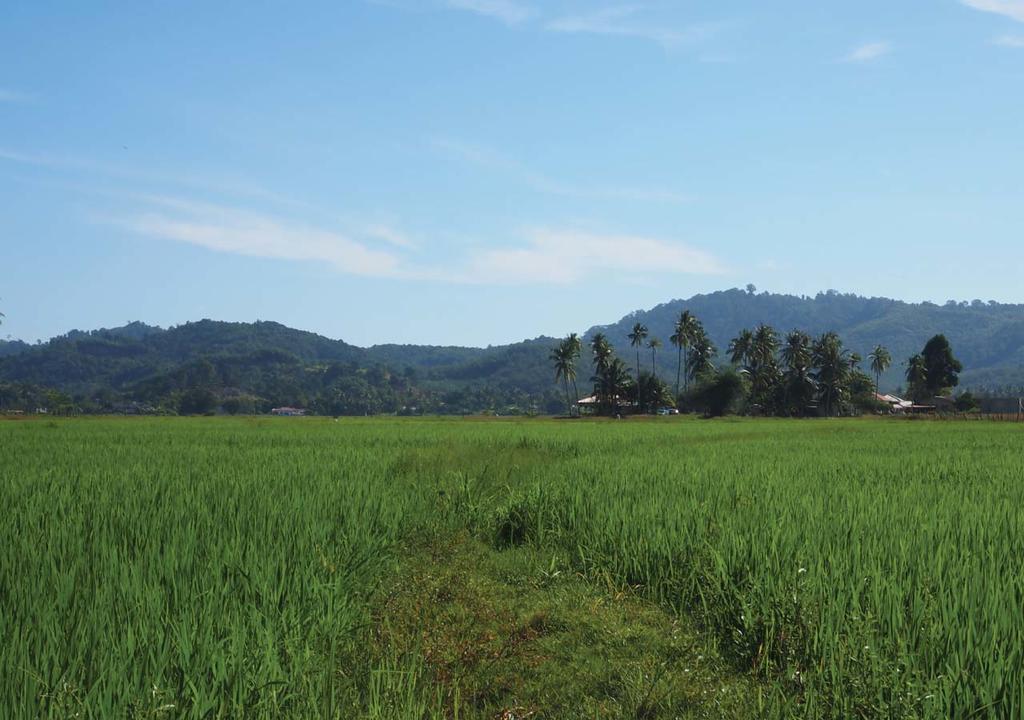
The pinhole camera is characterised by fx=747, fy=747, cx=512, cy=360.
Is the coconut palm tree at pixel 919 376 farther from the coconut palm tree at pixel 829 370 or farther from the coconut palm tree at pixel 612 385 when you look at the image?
the coconut palm tree at pixel 612 385

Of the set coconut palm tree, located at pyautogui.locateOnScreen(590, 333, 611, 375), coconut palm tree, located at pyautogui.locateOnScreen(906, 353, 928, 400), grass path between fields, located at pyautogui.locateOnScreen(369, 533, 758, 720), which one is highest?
coconut palm tree, located at pyautogui.locateOnScreen(590, 333, 611, 375)

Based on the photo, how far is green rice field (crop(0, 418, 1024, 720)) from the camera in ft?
10.6

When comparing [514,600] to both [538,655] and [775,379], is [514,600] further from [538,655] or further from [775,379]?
[775,379]

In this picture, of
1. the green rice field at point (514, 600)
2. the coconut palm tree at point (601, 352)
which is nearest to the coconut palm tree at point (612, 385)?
the coconut palm tree at point (601, 352)

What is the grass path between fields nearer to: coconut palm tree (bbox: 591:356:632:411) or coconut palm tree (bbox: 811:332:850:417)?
coconut palm tree (bbox: 591:356:632:411)

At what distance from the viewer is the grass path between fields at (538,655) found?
12.4 ft

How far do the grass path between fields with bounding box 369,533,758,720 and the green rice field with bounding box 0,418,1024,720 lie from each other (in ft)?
0.06

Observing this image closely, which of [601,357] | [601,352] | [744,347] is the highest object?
[744,347]

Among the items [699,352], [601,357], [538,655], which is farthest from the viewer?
[699,352]

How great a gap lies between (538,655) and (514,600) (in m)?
1.14

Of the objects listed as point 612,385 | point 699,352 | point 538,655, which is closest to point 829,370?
point 699,352

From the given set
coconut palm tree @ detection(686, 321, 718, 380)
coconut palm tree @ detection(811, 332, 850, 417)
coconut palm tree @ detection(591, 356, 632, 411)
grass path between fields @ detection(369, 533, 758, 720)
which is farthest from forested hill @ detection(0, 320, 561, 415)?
grass path between fields @ detection(369, 533, 758, 720)

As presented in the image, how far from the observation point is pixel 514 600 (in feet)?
18.8

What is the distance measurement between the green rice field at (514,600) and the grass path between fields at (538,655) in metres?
0.02
